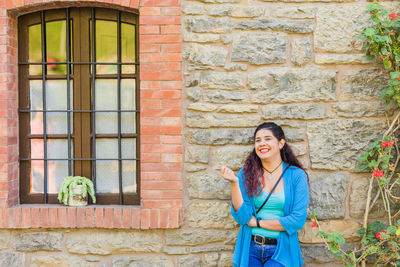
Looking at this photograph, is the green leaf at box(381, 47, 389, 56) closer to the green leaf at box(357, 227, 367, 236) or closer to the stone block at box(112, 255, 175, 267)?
the green leaf at box(357, 227, 367, 236)

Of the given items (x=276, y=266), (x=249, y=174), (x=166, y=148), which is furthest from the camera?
(x=166, y=148)

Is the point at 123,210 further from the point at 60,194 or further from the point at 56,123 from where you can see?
the point at 56,123

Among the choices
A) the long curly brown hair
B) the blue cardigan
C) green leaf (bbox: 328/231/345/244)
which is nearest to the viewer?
the blue cardigan

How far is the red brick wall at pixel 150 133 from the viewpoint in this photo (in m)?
3.40

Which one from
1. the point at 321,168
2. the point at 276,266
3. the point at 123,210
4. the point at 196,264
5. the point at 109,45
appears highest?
the point at 109,45

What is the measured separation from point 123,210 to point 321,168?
1770mm

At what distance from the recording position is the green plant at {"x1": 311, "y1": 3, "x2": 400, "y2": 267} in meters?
3.23

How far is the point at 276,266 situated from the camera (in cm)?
281

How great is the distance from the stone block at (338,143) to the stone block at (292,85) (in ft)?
0.83

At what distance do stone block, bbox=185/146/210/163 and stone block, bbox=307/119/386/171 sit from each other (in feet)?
3.04

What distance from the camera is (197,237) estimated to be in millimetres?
3480

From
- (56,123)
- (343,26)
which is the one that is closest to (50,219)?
(56,123)

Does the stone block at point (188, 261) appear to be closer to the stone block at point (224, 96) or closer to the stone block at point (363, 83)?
the stone block at point (224, 96)

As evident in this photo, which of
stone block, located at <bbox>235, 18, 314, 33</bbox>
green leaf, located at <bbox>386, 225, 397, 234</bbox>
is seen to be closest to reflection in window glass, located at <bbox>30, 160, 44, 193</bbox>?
stone block, located at <bbox>235, 18, 314, 33</bbox>
